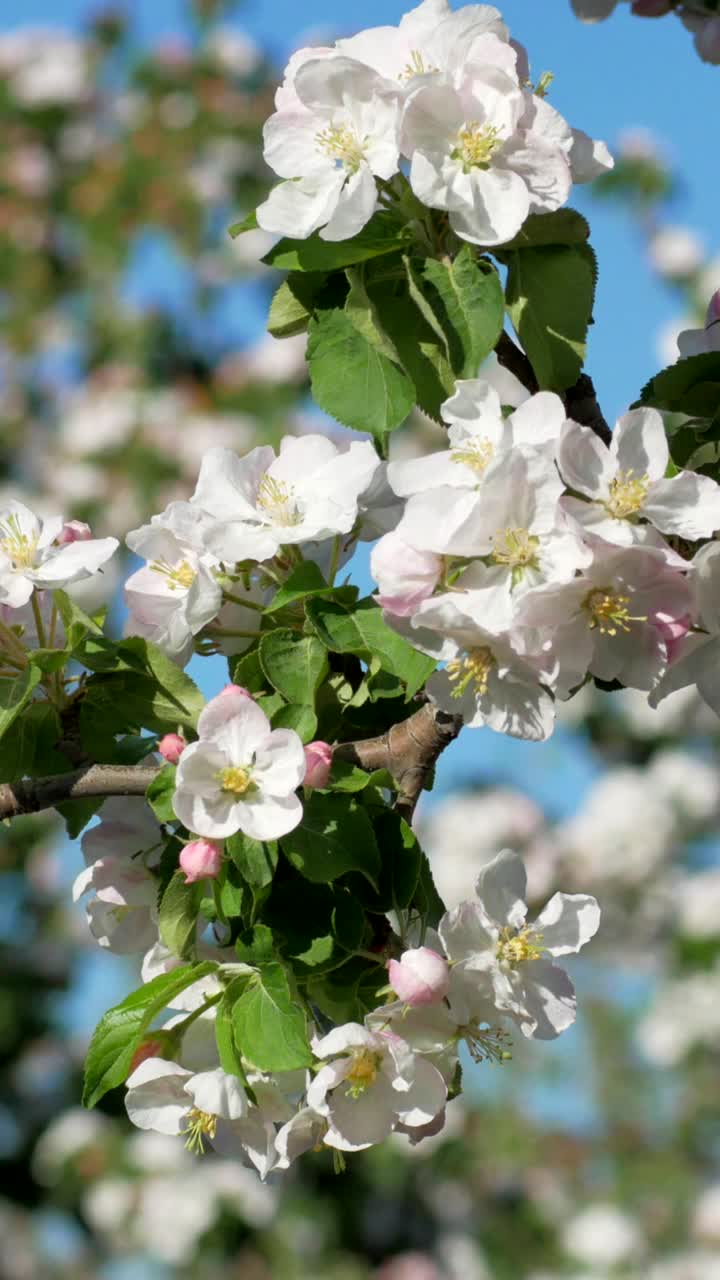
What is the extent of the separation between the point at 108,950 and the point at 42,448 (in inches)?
166

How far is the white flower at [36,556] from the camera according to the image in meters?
0.97

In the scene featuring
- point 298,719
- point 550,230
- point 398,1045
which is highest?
point 550,230

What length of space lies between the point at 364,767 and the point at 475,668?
132 millimetres

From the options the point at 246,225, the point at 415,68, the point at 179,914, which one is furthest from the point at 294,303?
the point at 179,914

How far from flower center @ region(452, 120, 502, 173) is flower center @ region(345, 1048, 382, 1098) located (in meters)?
0.48

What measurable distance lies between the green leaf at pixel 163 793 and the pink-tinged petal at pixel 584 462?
29 centimetres

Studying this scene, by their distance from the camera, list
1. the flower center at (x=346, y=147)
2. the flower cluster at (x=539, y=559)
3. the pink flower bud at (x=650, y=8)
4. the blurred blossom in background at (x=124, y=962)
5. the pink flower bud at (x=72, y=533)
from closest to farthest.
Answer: the flower cluster at (x=539, y=559) < the flower center at (x=346, y=147) < the pink flower bud at (x=72, y=533) < the pink flower bud at (x=650, y=8) < the blurred blossom in background at (x=124, y=962)

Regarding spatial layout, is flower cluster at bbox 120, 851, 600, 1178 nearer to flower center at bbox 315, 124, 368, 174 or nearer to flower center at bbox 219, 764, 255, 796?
flower center at bbox 219, 764, 255, 796

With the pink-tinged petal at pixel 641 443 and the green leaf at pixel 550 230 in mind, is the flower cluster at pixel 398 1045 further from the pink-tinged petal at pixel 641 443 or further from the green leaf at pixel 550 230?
the green leaf at pixel 550 230

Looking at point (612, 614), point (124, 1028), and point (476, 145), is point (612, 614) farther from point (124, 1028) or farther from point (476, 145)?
point (124, 1028)

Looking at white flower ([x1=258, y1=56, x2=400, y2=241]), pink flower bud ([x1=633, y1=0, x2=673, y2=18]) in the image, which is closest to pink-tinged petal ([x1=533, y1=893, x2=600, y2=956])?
white flower ([x1=258, y1=56, x2=400, y2=241])

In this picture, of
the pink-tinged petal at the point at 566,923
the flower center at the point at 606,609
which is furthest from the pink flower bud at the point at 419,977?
the flower center at the point at 606,609

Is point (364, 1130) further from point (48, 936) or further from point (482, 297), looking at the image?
point (48, 936)

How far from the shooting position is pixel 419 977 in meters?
0.87
